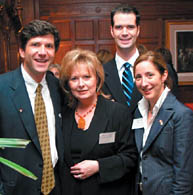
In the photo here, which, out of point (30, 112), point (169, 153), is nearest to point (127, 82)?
point (169, 153)

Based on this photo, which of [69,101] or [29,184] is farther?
[69,101]

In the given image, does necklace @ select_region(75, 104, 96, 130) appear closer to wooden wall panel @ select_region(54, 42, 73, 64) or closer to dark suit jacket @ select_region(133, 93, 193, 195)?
dark suit jacket @ select_region(133, 93, 193, 195)

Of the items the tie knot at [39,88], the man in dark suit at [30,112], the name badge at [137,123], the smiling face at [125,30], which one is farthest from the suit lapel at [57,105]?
the smiling face at [125,30]

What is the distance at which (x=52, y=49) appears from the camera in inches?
77.5

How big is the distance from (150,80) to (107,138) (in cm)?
48

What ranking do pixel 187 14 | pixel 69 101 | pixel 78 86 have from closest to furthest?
pixel 78 86 → pixel 69 101 → pixel 187 14

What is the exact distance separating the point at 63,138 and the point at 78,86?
1.25 ft

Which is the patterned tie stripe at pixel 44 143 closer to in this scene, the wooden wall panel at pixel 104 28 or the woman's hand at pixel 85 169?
the woman's hand at pixel 85 169

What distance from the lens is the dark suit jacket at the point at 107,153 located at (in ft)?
6.34

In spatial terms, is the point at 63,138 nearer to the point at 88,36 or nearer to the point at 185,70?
the point at 88,36

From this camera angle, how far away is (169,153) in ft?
5.82

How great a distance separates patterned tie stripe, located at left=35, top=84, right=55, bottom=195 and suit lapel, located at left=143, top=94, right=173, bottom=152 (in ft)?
2.13

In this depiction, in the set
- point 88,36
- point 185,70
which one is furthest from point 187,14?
point 88,36

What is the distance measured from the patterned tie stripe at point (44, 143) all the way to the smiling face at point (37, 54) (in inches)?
6.4
